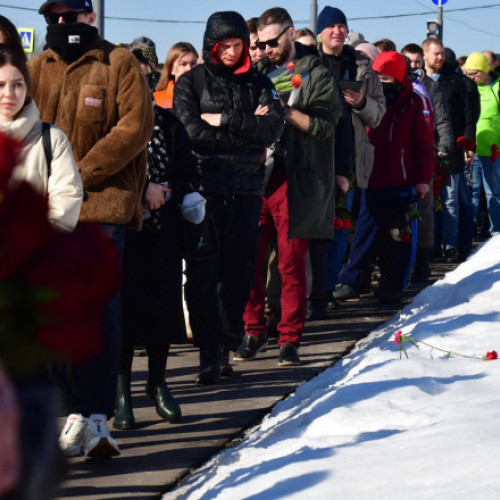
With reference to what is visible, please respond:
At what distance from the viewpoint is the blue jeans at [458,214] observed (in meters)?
14.0

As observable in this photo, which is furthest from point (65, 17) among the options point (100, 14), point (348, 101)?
point (100, 14)

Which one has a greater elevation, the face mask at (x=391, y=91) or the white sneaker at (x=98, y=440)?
the face mask at (x=391, y=91)

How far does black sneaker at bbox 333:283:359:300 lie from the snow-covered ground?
339cm

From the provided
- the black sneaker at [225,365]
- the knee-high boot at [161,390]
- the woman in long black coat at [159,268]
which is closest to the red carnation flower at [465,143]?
the black sneaker at [225,365]

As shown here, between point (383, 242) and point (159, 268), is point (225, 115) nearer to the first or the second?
point (159, 268)

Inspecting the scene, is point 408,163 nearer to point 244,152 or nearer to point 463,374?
point 244,152

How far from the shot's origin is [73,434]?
508cm

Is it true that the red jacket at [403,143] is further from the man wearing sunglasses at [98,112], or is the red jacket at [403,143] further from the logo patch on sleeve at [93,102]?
the logo patch on sleeve at [93,102]

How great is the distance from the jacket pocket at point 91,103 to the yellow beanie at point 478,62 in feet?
34.9

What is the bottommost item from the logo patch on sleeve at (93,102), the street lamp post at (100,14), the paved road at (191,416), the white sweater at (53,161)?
the paved road at (191,416)

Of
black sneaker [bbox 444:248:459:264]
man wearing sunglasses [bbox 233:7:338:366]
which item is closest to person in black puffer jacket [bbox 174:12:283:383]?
man wearing sunglasses [bbox 233:7:338:366]

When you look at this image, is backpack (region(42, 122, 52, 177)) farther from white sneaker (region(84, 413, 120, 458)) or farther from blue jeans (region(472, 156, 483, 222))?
blue jeans (region(472, 156, 483, 222))

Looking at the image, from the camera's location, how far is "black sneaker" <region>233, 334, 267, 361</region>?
305 inches

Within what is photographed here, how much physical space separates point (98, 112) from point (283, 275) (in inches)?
101
